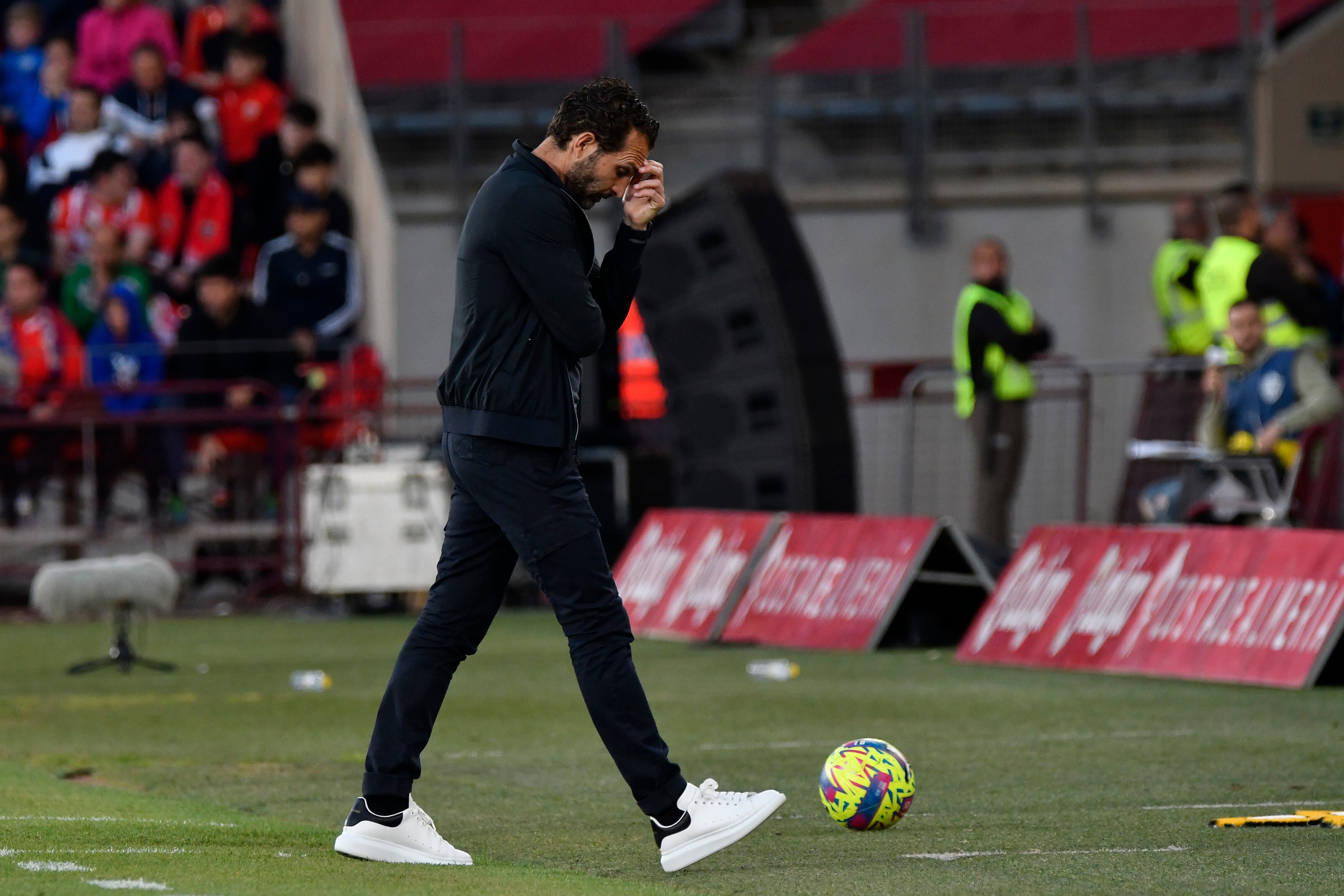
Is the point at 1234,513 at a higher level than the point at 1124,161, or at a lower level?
lower

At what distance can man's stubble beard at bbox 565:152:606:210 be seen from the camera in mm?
5770

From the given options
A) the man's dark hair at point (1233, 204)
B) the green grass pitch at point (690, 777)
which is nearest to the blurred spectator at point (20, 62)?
the green grass pitch at point (690, 777)

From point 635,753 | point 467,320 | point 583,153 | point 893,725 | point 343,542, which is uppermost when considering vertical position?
point 583,153

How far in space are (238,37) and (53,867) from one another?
16.7m

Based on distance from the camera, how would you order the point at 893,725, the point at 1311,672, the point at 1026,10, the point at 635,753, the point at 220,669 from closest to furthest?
the point at 635,753
the point at 893,725
the point at 1311,672
the point at 220,669
the point at 1026,10

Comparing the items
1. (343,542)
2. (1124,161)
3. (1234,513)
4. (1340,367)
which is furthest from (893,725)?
(1124,161)

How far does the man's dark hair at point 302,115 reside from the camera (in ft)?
65.3

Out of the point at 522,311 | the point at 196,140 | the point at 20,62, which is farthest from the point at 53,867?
the point at 20,62

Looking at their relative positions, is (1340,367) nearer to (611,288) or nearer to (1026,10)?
(1026,10)

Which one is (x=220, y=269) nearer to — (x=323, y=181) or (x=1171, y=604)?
(x=323, y=181)

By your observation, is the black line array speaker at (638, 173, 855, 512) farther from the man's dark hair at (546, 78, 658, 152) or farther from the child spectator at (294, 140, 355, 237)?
the man's dark hair at (546, 78, 658, 152)

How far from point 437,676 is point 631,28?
641 inches

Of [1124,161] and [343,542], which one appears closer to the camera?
[343,542]

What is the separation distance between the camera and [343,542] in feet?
55.7
